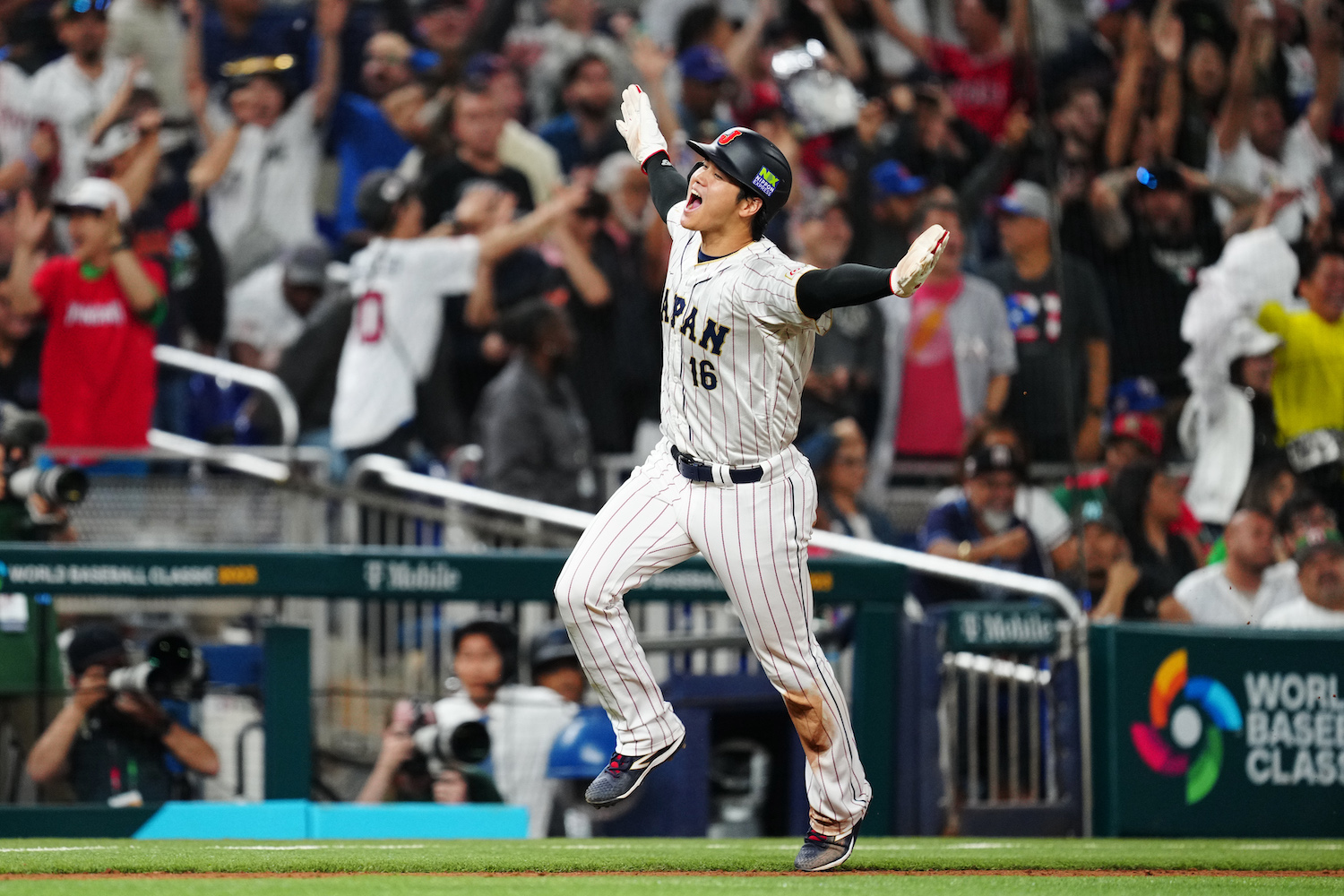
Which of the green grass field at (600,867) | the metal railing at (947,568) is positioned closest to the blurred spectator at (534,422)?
the metal railing at (947,568)

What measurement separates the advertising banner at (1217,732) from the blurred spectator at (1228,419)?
3.20 feet

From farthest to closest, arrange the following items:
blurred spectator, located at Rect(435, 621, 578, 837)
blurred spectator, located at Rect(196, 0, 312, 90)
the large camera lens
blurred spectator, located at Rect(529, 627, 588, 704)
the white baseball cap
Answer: blurred spectator, located at Rect(196, 0, 312, 90) → the white baseball cap → blurred spectator, located at Rect(529, 627, 588, 704) → blurred spectator, located at Rect(435, 621, 578, 837) → the large camera lens

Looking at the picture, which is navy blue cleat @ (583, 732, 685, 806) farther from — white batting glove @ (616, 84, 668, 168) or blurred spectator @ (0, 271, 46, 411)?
blurred spectator @ (0, 271, 46, 411)

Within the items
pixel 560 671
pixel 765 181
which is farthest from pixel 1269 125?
pixel 765 181

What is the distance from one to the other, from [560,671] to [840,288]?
10.0 feet

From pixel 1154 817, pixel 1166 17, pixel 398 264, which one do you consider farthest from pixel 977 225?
pixel 1154 817

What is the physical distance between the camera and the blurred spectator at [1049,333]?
8.50 m

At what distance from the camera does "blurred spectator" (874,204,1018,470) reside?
31.1 feet

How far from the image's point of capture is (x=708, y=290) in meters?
4.61

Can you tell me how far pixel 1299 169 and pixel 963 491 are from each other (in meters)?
2.94

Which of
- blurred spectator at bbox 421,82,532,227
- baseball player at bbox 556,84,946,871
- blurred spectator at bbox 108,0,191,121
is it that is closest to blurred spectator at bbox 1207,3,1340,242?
blurred spectator at bbox 421,82,532,227

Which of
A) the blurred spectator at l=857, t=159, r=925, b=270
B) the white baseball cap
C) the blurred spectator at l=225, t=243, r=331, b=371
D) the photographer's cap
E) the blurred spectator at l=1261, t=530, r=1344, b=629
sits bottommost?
the photographer's cap

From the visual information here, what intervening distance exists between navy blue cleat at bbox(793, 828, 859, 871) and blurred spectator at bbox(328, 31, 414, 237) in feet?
19.2

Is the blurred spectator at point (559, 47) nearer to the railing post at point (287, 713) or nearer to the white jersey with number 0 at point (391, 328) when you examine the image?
the white jersey with number 0 at point (391, 328)
